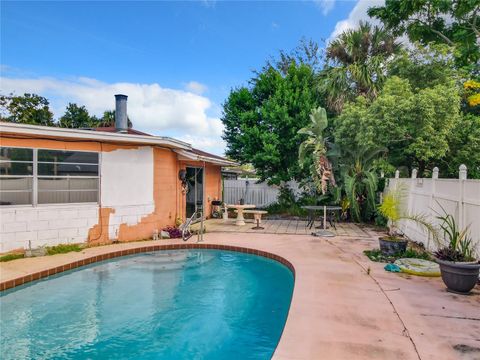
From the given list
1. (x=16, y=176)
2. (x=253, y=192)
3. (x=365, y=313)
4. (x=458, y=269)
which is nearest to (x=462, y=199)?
(x=458, y=269)

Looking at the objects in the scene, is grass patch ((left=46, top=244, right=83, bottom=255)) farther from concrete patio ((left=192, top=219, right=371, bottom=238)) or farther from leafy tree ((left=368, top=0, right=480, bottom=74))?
leafy tree ((left=368, top=0, right=480, bottom=74))

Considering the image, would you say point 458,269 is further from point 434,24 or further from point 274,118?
point 274,118

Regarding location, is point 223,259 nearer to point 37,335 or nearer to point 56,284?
point 56,284

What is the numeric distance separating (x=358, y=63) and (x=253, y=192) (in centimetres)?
852

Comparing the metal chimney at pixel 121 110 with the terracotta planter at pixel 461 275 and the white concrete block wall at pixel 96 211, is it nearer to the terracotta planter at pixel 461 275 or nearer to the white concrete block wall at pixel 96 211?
the white concrete block wall at pixel 96 211

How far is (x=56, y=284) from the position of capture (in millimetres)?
6188

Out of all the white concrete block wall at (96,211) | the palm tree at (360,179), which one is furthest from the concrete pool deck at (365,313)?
the palm tree at (360,179)

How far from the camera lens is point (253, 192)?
17.0m

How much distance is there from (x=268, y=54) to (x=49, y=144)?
1991 cm

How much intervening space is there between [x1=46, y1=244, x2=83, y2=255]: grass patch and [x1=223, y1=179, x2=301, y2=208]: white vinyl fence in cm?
999

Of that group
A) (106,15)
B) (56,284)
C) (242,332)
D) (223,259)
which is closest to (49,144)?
(56,284)

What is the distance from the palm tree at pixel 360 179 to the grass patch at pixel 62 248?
924 centimetres

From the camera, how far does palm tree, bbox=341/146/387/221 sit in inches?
458

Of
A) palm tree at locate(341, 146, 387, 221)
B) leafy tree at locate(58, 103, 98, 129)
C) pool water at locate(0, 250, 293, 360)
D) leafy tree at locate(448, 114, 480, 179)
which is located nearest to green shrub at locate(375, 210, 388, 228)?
palm tree at locate(341, 146, 387, 221)
